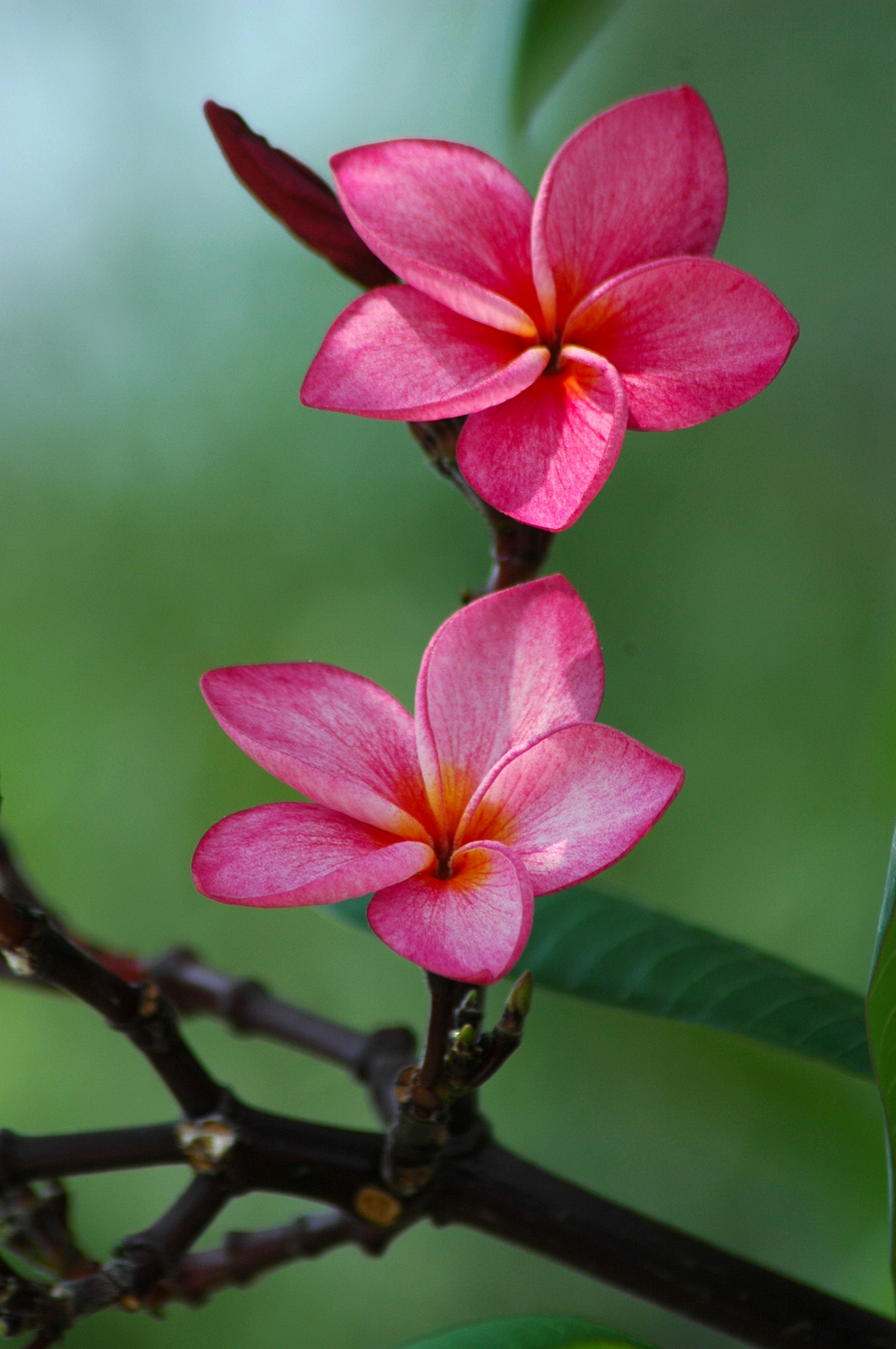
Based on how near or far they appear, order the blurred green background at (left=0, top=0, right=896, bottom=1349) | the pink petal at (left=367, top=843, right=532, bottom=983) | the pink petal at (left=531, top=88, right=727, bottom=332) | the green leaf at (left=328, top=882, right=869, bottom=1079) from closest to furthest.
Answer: the pink petal at (left=367, top=843, right=532, bottom=983) < the pink petal at (left=531, top=88, right=727, bottom=332) < the green leaf at (left=328, top=882, right=869, bottom=1079) < the blurred green background at (left=0, top=0, right=896, bottom=1349)

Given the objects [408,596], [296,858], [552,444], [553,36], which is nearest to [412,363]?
[552,444]

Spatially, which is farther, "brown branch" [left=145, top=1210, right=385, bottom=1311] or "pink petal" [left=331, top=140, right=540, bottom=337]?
"brown branch" [left=145, top=1210, right=385, bottom=1311]

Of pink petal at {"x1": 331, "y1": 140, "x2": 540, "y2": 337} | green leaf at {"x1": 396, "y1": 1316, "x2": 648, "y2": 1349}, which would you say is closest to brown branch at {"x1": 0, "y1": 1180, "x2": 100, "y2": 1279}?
green leaf at {"x1": 396, "y1": 1316, "x2": 648, "y2": 1349}

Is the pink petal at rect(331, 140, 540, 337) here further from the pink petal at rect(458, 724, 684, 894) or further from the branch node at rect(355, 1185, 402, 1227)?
the branch node at rect(355, 1185, 402, 1227)

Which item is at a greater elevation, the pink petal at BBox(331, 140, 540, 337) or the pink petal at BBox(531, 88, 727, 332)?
the pink petal at BBox(531, 88, 727, 332)

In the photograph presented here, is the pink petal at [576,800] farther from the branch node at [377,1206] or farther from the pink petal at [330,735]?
the branch node at [377,1206]

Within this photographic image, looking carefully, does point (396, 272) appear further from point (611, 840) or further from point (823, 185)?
point (823, 185)

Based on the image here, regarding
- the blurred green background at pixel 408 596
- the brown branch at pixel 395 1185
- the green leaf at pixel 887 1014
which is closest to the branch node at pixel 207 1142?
the brown branch at pixel 395 1185

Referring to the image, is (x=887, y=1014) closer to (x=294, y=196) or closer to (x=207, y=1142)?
(x=207, y=1142)

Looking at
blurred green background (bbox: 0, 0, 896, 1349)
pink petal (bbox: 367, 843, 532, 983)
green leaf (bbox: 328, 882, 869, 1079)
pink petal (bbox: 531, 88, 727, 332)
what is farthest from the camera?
blurred green background (bbox: 0, 0, 896, 1349)
